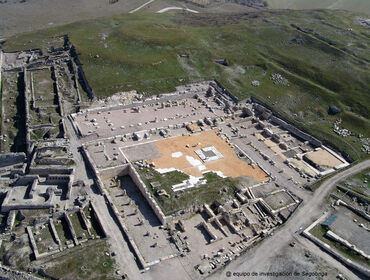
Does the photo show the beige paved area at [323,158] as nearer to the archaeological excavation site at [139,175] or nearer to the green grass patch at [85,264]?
the archaeological excavation site at [139,175]

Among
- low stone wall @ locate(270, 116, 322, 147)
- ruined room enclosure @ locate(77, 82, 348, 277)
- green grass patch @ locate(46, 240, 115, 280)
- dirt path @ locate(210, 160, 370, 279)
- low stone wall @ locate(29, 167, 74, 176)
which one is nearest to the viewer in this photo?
green grass patch @ locate(46, 240, 115, 280)

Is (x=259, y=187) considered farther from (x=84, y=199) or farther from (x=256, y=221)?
(x=84, y=199)

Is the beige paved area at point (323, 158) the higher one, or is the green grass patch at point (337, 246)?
the beige paved area at point (323, 158)

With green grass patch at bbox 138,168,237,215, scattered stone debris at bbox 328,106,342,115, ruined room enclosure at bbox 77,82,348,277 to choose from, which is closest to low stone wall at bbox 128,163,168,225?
ruined room enclosure at bbox 77,82,348,277

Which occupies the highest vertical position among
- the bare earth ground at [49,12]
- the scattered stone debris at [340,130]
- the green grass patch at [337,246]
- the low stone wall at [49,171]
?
the bare earth ground at [49,12]

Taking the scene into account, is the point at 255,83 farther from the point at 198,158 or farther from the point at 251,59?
the point at 198,158

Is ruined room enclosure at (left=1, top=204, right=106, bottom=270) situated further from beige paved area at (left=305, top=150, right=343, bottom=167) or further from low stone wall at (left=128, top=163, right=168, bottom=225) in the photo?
beige paved area at (left=305, top=150, right=343, bottom=167)

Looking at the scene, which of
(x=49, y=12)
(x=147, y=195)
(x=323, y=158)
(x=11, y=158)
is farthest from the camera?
(x=49, y=12)

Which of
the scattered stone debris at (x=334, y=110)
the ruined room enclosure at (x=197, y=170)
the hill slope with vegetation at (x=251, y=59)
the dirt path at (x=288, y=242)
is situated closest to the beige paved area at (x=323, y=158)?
the ruined room enclosure at (x=197, y=170)

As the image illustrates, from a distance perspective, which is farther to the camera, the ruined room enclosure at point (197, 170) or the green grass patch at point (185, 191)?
the green grass patch at point (185, 191)

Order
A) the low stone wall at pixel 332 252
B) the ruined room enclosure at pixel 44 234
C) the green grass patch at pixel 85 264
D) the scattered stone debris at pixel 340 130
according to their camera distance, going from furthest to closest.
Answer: the scattered stone debris at pixel 340 130, the low stone wall at pixel 332 252, the ruined room enclosure at pixel 44 234, the green grass patch at pixel 85 264

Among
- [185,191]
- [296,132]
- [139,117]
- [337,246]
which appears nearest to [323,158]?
[296,132]

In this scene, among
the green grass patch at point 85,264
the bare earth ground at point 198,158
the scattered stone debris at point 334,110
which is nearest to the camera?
the green grass patch at point 85,264
